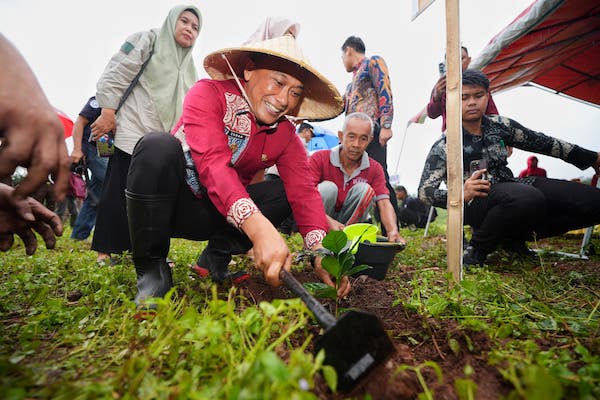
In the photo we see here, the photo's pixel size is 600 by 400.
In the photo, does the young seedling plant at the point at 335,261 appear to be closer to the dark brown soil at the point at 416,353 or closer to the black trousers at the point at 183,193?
the dark brown soil at the point at 416,353

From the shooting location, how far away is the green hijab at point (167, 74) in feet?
8.81

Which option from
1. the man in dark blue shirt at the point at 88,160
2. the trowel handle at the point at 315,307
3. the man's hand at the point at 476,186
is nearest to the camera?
the trowel handle at the point at 315,307

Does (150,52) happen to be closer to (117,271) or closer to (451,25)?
(117,271)

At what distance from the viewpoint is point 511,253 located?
2.95 metres

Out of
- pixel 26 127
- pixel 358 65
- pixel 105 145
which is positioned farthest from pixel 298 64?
pixel 358 65

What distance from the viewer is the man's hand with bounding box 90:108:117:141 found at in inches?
97.9

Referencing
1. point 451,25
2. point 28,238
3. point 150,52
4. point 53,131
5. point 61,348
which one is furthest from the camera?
point 150,52

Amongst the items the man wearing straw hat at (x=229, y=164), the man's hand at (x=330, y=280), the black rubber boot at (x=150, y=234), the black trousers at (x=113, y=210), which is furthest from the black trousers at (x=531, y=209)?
the black trousers at (x=113, y=210)

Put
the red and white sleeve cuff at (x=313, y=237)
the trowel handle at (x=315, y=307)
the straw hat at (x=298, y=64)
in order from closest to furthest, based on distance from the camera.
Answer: the trowel handle at (x=315, y=307)
the straw hat at (x=298, y=64)
the red and white sleeve cuff at (x=313, y=237)

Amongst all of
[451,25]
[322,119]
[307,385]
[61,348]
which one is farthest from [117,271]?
[451,25]

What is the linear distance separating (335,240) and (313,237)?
64cm

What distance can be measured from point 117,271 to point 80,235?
10.4 ft

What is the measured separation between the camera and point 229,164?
1662 millimetres

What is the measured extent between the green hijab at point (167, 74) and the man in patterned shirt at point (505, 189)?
2.51 meters
